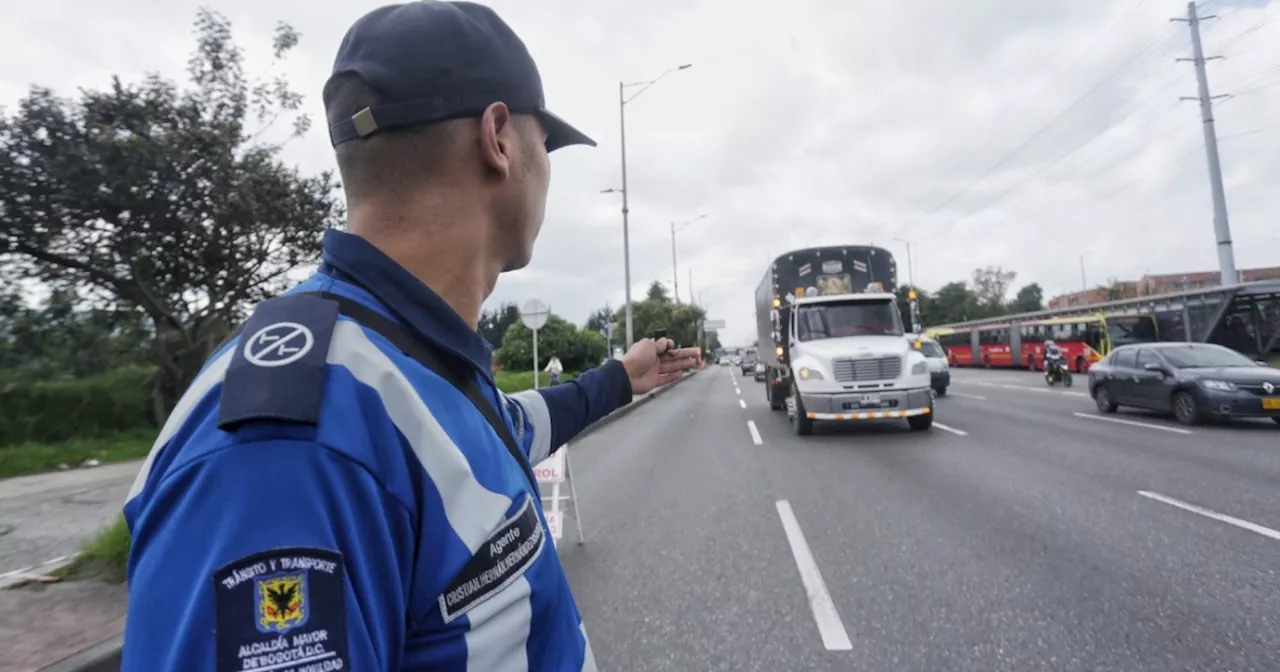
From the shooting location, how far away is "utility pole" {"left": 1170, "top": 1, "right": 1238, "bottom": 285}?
2489 centimetres

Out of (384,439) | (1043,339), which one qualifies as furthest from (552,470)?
(1043,339)

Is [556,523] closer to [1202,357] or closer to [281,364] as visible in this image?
[281,364]

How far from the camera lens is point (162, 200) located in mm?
10312

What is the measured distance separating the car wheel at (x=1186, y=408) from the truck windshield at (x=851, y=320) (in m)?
4.70

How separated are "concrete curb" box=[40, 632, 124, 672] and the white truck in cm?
1014

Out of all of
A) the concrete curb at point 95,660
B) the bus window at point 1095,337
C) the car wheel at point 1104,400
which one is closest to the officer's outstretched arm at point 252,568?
the concrete curb at point 95,660

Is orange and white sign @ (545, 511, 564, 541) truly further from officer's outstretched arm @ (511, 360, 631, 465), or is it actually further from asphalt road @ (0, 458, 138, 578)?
asphalt road @ (0, 458, 138, 578)

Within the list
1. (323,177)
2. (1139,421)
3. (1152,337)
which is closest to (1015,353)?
(1152,337)

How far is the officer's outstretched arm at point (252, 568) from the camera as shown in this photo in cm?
69

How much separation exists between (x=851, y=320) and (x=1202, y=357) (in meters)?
6.06

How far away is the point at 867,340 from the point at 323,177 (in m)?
10.1

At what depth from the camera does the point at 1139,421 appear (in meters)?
12.5

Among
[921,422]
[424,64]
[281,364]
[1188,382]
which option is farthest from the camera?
[921,422]

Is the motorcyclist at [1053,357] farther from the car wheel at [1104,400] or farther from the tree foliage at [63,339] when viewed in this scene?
the tree foliage at [63,339]
